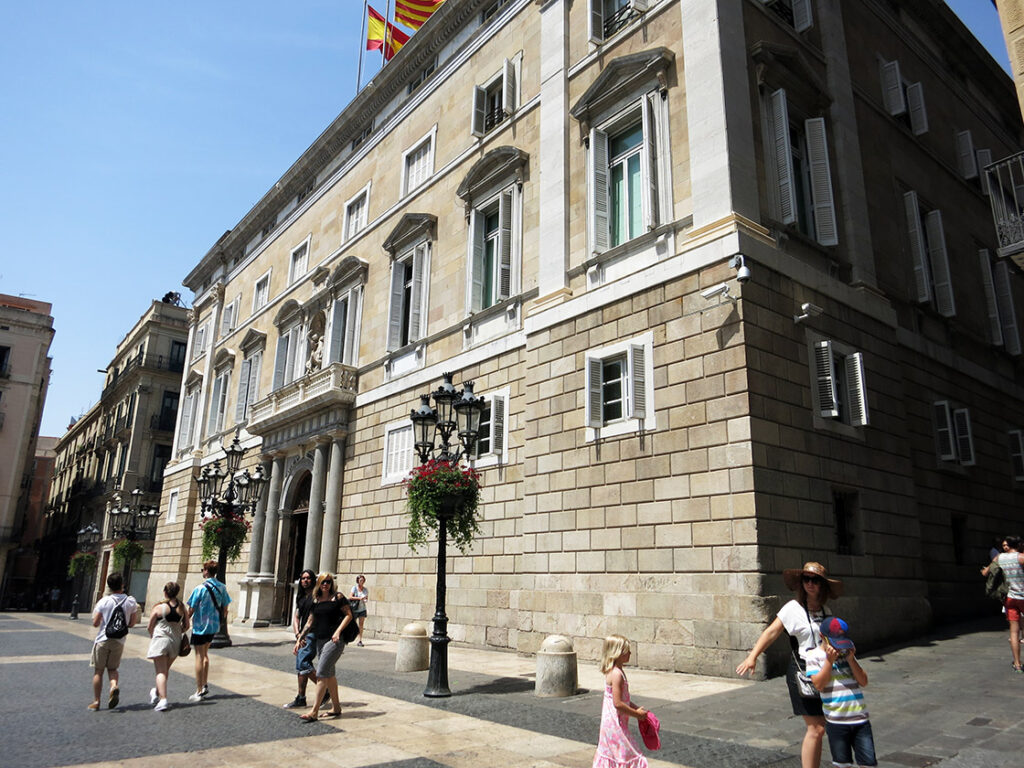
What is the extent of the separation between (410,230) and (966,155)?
1632cm

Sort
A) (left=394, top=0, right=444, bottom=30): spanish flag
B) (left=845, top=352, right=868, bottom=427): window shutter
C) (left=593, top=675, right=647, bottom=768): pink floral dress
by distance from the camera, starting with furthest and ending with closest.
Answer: (left=394, top=0, right=444, bottom=30): spanish flag
(left=845, top=352, right=868, bottom=427): window shutter
(left=593, top=675, right=647, bottom=768): pink floral dress

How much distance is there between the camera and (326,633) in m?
8.79

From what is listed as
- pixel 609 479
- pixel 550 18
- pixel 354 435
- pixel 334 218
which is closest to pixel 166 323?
pixel 334 218

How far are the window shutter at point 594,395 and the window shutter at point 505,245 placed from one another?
4.18 meters

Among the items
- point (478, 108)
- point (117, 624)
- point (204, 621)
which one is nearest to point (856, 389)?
point (204, 621)

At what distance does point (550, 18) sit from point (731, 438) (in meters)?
11.5

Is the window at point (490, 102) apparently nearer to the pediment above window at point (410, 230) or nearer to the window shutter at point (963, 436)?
the pediment above window at point (410, 230)

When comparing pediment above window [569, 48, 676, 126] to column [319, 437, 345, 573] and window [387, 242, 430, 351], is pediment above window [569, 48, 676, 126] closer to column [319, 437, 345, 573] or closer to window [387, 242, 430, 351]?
window [387, 242, 430, 351]

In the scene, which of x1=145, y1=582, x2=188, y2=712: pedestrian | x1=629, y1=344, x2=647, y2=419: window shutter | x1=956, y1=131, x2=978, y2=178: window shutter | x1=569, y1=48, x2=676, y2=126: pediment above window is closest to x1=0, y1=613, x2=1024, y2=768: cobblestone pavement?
x1=145, y1=582, x2=188, y2=712: pedestrian

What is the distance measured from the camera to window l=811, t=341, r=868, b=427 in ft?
41.8

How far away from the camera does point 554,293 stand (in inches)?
596

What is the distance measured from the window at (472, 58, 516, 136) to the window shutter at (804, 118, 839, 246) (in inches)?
299

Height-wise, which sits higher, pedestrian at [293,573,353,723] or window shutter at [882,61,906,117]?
window shutter at [882,61,906,117]

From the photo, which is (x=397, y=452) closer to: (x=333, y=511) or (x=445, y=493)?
(x=333, y=511)
